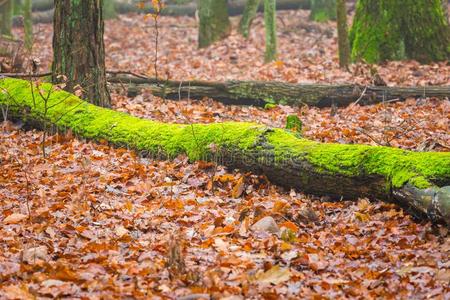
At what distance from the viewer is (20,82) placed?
30.7ft

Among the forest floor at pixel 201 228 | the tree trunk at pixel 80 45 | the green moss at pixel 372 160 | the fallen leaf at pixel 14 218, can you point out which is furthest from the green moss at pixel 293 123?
the fallen leaf at pixel 14 218

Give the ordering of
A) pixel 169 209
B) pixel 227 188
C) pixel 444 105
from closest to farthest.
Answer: pixel 169 209, pixel 227 188, pixel 444 105

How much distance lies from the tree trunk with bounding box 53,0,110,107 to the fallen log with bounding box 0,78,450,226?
35cm

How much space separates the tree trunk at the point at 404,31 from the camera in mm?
12578

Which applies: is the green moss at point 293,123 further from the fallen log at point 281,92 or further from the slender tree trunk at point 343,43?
the slender tree trunk at point 343,43

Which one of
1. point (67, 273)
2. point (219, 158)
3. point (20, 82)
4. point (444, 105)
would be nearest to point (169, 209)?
point (219, 158)

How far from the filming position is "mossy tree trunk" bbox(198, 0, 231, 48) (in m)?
16.7

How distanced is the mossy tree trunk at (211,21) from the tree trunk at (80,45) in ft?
26.7

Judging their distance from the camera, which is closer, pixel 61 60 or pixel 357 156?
pixel 357 156

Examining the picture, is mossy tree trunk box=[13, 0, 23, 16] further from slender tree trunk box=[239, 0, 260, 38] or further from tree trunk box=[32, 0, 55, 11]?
slender tree trunk box=[239, 0, 260, 38]

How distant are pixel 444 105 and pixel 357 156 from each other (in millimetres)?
4085

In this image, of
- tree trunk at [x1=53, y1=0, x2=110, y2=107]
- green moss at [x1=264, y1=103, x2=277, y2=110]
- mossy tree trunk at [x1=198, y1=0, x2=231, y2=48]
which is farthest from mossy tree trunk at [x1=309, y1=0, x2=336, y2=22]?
tree trunk at [x1=53, y1=0, x2=110, y2=107]

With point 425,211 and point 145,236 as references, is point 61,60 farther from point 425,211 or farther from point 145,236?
point 425,211

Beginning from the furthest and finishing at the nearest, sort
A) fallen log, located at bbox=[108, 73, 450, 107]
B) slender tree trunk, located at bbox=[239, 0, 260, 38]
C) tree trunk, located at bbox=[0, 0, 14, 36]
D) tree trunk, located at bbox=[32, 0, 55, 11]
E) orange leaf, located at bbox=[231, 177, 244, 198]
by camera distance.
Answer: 1. tree trunk, located at bbox=[32, 0, 55, 11]
2. tree trunk, located at bbox=[0, 0, 14, 36]
3. slender tree trunk, located at bbox=[239, 0, 260, 38]
4. fallen log, located at bbox=[108, 73, 450, 107]
5. orange leaf, located at bbox=[231, 177, 244, 198]
